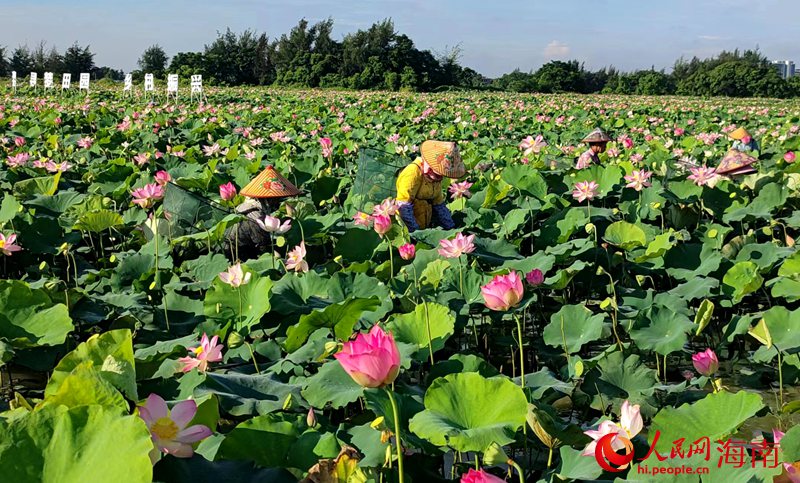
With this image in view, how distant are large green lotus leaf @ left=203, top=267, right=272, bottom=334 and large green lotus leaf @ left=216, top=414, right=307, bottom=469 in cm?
85

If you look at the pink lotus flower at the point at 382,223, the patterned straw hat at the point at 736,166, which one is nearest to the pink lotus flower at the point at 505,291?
the pink lotus flower at the point at 382,223

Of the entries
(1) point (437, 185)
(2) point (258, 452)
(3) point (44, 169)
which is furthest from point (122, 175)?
Result: (2) point (258, 452)

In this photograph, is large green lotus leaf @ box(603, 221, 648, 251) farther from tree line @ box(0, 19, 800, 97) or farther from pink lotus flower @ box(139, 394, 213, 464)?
tree line @ box(0, 19, 800, 97)

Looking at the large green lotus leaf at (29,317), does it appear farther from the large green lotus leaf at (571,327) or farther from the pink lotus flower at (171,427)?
the large green lotus leaf at (571,327)

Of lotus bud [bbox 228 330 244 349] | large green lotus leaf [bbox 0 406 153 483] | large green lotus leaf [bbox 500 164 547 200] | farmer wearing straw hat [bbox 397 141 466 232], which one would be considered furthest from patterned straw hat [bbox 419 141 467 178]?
large green lotus leaf [bbox 0 406 153 483]

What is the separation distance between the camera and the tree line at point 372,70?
88.4ft

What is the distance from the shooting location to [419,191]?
3.78 metres

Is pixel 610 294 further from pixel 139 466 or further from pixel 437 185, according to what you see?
pixel 139 466

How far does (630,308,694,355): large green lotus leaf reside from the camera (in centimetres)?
229

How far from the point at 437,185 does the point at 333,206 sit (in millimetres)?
902

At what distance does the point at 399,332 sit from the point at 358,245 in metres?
1.12

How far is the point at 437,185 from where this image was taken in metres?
3.81

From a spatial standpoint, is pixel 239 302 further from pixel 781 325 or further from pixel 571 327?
pixel 781 325

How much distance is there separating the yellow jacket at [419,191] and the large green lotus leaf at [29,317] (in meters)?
1.94
